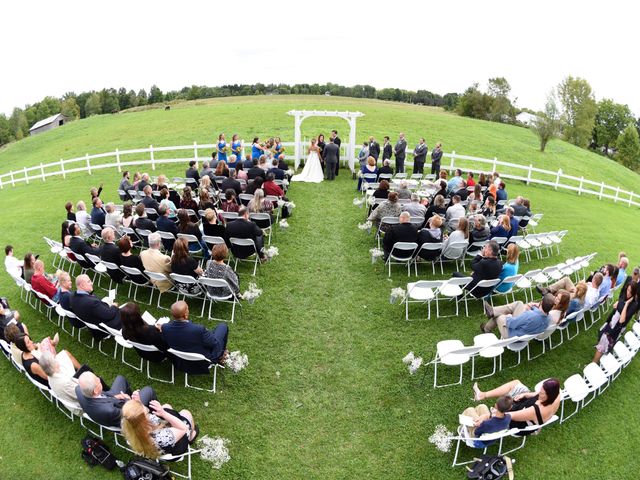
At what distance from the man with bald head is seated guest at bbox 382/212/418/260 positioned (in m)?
4.73

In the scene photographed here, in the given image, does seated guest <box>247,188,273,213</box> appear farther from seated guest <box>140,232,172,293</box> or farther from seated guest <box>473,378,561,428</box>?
seated guest <box>473,378,561,428</box>

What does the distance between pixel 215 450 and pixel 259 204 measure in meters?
6.56

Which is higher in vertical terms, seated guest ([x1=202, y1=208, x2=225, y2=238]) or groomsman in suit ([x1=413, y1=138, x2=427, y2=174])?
groomsman in suit ([x1=413, y1=138, x2=427, y2=174])

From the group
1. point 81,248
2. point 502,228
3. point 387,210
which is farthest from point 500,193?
point 81,248

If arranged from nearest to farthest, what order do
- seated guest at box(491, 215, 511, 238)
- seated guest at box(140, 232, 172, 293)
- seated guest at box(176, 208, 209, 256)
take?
seated guest at box(140, 232, 172, 293), seated guest at box(176, 208, 209, 256), seated guest at box(491, 215, 511, 238)

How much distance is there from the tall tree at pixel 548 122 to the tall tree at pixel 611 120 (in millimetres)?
53552

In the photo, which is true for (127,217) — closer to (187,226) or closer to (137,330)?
(187,226)

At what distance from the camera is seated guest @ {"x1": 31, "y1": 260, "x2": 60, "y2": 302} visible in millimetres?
8047

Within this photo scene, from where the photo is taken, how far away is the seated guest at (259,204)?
11.0 meters

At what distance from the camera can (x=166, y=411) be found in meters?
5.53

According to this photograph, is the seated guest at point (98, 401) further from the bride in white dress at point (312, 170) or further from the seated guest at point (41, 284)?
the bride in white dress at point (312, 170)

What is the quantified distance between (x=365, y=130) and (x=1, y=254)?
28442 mm

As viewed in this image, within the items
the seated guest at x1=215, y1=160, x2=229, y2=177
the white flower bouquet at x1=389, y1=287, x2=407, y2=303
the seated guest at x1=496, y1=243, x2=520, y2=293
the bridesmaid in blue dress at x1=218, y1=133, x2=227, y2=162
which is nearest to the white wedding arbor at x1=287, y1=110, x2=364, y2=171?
the bridesmaid in blue dress at x1=218, y1=133, x2=227, y2=162

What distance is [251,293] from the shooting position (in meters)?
9.19
